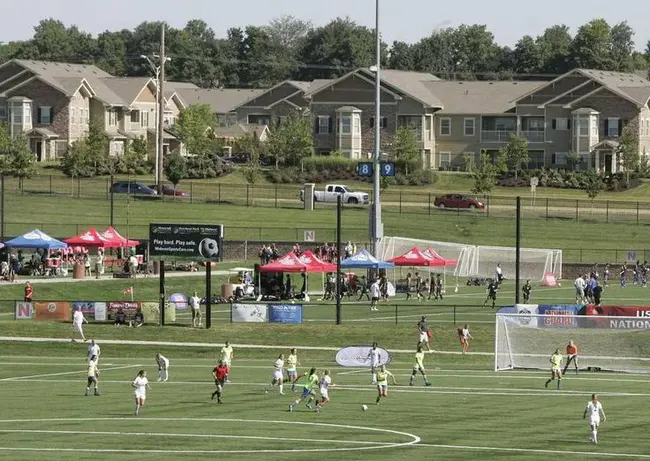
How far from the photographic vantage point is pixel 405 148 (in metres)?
125

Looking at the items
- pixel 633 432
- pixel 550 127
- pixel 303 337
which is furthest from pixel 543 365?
pixel 550 127

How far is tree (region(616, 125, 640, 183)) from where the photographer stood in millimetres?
122750

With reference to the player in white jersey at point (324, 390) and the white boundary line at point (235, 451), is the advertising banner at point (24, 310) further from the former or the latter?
the player in white jersey at point (324, 390)

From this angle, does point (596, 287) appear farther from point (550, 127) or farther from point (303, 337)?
point (550, 127)

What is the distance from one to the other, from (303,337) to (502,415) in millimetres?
20365

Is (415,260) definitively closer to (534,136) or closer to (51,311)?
(51,311)

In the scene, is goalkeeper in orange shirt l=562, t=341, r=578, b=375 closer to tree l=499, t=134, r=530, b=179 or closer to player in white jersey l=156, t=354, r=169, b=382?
player in white jersey l=156, t=354, r=169, b=382

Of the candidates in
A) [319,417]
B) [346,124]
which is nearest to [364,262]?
[319,417]

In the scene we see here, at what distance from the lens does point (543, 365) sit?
2183 inches

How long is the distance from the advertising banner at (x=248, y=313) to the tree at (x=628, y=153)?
206ft

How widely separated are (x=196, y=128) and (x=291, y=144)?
30.2 ft

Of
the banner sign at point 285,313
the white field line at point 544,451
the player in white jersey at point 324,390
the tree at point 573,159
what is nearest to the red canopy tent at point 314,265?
the banner sign at point 285,313

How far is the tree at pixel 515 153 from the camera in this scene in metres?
125

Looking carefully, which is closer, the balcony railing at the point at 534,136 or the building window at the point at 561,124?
the building window at the point at 561,124
